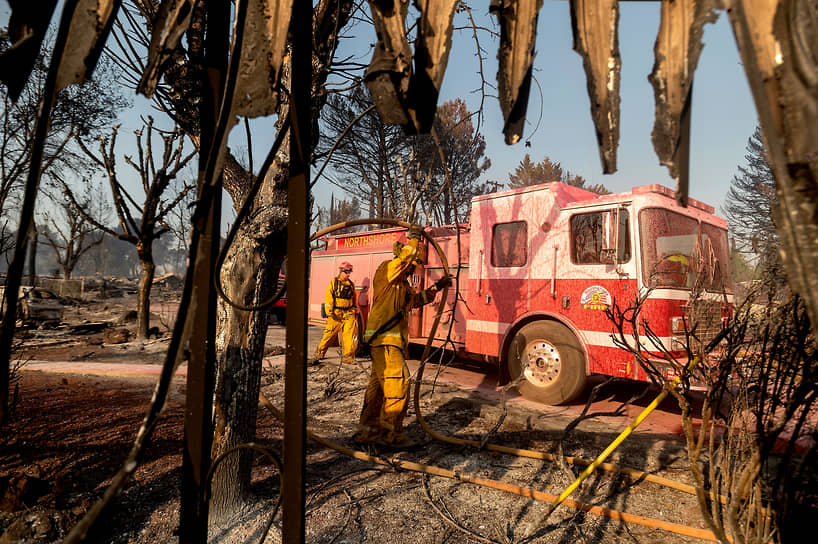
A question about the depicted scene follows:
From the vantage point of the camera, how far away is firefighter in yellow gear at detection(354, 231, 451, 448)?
13.5ft

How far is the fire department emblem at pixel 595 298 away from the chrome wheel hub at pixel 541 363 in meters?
0.77

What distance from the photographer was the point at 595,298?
17.8 ft

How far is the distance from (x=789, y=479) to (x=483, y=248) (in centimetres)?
531

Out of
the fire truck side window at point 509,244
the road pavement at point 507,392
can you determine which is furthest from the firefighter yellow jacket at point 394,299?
the fire truck side window at point 509,244

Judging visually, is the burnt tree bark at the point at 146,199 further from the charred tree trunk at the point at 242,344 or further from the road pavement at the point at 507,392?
the charred tree trunk at the point at 242,344

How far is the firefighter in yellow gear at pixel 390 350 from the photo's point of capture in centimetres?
411

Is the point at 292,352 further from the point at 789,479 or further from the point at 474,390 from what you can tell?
the point at 474,390

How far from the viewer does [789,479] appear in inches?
65.6

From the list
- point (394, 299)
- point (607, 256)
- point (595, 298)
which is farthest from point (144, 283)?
point (607, 256)

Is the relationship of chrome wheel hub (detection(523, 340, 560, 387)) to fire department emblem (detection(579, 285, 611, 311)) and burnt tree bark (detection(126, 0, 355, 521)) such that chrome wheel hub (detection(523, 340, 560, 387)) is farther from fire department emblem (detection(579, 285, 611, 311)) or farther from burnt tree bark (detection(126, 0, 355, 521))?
burnt tree bark (detection(126, 0, 355, 521))

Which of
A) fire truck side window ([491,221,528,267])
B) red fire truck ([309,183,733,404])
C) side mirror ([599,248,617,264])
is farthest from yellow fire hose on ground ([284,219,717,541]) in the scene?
fire truck side window ([491,221,528,267])

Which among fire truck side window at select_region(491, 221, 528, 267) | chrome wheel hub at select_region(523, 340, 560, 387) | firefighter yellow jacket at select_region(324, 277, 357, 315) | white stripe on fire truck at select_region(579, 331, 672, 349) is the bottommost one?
chrome wheel hub at select_region(523, 340, 560, 387)

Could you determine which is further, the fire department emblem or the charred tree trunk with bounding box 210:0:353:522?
the fire department emblem

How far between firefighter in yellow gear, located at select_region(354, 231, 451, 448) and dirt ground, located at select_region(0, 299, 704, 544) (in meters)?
0.31
